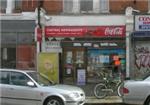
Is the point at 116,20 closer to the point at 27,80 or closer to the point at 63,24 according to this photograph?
the point at 63,24

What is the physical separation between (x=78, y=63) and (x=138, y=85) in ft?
41.2

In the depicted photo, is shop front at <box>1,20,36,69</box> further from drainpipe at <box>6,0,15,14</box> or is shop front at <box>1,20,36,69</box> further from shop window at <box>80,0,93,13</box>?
shop window at <box>80,0,93,13</box>

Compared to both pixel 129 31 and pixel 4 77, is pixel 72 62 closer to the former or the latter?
pixel 129 31

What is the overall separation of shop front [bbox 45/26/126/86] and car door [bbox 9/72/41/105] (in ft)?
37.2

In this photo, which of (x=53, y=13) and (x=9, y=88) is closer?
(x=9, y=88)

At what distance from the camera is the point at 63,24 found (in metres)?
27.5

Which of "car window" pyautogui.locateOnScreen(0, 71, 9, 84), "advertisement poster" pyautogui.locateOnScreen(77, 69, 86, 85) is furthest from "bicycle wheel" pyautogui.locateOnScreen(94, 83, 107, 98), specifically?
"car window" pyautogui.locateOnScreen(0, 71, 9, 84)

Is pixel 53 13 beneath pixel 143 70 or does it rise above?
above

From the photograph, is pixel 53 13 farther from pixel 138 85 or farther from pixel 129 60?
pixel 138 85

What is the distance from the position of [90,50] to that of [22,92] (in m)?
12.3

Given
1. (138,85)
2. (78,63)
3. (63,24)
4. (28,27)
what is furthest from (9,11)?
(138,85)

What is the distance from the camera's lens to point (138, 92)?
1521 centimetres

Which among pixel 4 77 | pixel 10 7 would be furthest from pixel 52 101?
pixel 10 7

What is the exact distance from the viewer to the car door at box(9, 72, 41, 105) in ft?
51.1
